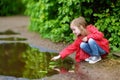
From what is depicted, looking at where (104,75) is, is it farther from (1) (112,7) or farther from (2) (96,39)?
(1) (112,7)

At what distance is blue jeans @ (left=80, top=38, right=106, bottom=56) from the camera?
6305 millimetres

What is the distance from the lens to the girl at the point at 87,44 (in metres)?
6.34

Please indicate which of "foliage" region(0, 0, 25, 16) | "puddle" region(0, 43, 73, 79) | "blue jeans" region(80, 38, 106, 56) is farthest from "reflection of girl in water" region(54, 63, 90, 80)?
A: "foliage" region(0, 0, 25, 16)

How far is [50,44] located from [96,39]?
7.03ft

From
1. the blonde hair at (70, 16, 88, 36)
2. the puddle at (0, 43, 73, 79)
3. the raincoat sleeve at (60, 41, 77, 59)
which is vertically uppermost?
the blonde hair at (70, 16, 88, 36)

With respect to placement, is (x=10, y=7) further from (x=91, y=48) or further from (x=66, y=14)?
(x=91, y=48)

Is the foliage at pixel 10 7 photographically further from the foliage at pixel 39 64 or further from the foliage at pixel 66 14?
the foliage at pixel 39 64

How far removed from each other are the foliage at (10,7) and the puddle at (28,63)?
307 inches

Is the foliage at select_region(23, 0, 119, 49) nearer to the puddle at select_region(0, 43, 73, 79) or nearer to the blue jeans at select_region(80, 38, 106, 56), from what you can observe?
the puddle at select_region(0, 43, 73, 79)

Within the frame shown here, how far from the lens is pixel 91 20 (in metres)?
8.28

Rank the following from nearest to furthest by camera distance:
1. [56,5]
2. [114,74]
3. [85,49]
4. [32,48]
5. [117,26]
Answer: [114,74]
[85,49]
[117,26]
[32,48]
[56,5]

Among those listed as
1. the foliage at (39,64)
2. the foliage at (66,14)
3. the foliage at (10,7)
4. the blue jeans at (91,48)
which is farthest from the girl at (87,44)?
the foliage at (10,7)

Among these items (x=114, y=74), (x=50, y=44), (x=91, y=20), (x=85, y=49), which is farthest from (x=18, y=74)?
(x=91, y=20)

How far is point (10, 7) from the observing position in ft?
53.5
